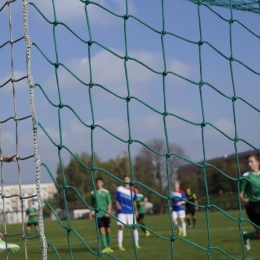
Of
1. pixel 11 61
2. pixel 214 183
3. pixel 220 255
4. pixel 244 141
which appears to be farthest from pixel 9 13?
pixel 214 183

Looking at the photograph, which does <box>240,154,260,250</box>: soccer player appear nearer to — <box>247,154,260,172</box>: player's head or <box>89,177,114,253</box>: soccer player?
<box>247,154,260,172</box>: player's head

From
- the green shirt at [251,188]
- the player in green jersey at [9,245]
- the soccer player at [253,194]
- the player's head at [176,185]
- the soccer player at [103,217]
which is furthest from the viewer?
the player's head at [176,185]

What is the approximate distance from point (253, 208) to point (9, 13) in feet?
14.7

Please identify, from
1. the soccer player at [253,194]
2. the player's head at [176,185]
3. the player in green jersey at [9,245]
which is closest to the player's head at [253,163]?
the soccer player at [253,194]

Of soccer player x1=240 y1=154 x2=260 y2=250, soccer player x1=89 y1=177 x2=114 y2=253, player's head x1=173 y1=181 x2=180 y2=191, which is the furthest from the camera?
player's head x1=173 y1=181 x2=180 y2=191

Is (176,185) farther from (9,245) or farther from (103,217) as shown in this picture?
(9,245)

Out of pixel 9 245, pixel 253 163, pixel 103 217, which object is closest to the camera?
pixel 9 245

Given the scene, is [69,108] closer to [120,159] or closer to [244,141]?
[244,141]

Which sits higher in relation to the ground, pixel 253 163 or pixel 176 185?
pixel 176 185

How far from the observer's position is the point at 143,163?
62281mm

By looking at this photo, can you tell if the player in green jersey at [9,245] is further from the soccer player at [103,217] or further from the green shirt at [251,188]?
the soccer player at [103,217]

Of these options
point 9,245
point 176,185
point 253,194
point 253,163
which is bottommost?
point 9,245

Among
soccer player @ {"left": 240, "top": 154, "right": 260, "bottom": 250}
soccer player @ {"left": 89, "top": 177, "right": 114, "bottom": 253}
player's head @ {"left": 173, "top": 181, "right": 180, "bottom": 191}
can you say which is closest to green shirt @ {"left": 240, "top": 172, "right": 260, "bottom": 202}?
soccer player @ {"left": 240, "top": 154, "right": 260, "bottom": 250}

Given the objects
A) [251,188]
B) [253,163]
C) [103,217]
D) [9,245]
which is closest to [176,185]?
[103,217]
